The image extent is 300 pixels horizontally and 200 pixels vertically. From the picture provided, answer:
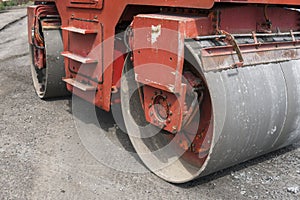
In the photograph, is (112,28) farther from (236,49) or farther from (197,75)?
(236,49)

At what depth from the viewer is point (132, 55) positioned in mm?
3309

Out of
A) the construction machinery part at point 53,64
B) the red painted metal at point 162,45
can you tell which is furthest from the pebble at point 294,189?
the construction machinery part at point 53,64

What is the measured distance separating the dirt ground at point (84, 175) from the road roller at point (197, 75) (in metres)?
0.19

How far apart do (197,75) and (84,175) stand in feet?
4.13

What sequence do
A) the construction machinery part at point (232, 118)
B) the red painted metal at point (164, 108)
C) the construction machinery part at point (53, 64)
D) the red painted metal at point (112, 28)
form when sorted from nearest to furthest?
the construction machinery part at point (232, 118) < the red painted metal at point (112, 28) < the red painted metal at point (164, 108) < the construction machinery part at point (53, 64)

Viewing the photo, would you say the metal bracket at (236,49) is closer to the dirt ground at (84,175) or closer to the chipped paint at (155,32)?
the chipped paint at (155,32)

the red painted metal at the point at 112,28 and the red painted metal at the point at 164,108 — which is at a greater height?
the red painted metal at the point at 112,28

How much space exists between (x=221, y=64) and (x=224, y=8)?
43cm

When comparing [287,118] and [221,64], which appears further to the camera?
[287,118]

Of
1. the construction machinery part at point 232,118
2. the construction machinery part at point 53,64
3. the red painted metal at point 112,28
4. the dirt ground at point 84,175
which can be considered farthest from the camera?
the construction machinery part at point 53,64

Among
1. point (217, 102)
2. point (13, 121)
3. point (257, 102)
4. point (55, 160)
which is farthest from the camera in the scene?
point (13, 121)

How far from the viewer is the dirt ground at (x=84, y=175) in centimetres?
306

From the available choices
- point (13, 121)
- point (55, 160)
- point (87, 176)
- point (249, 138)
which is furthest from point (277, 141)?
point (13, 121)

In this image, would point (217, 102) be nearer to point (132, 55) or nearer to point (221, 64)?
point (221, 64)
